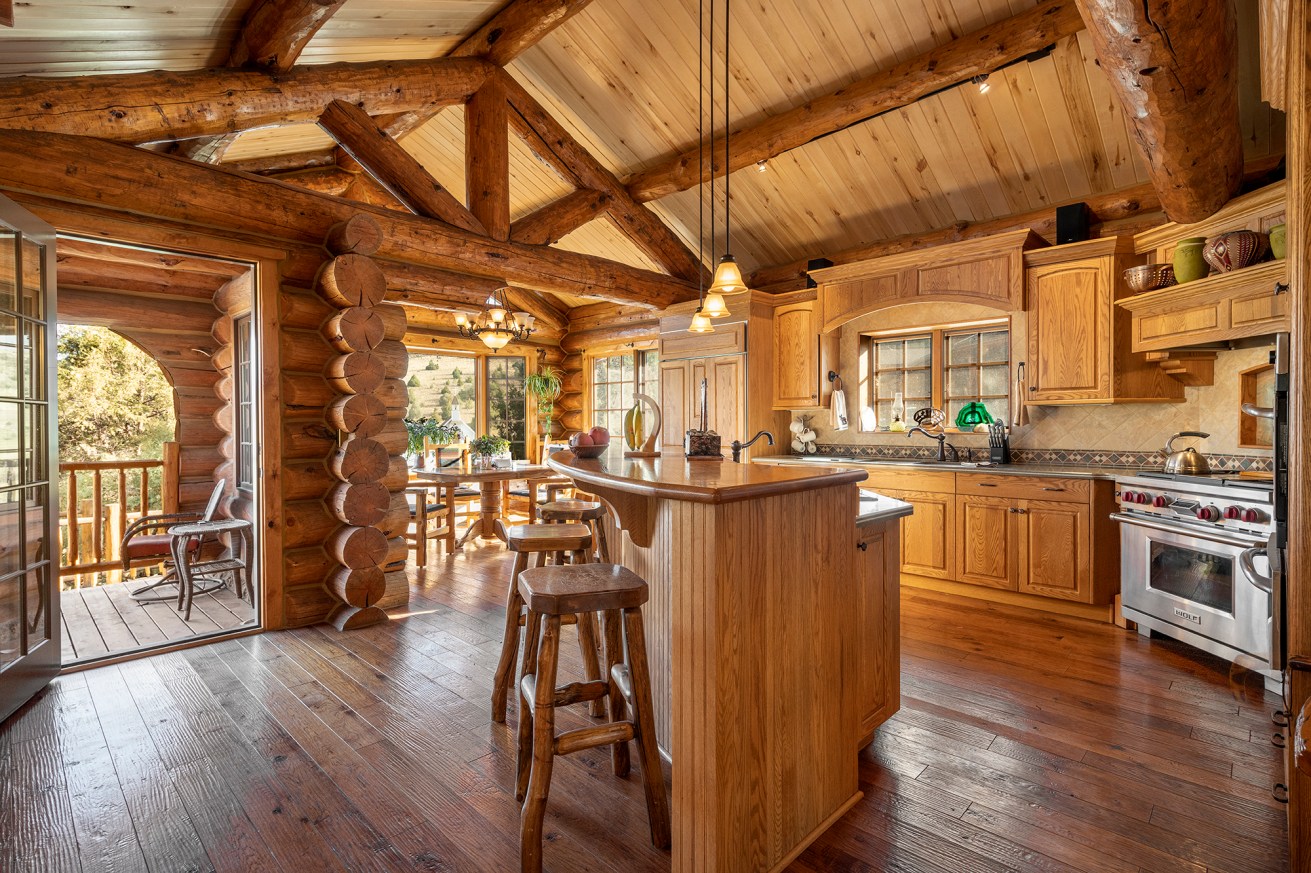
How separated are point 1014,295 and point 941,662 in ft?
8.64

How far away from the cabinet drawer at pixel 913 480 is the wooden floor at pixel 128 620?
4366 millimetres

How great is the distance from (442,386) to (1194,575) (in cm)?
782

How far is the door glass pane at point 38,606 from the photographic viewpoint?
2838 mm

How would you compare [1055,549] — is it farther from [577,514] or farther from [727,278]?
[577,514]

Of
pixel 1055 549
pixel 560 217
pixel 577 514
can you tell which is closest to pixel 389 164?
pixel 560 217

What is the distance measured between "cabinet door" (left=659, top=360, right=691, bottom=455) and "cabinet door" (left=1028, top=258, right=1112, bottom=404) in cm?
313

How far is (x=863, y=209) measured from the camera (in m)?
5.44

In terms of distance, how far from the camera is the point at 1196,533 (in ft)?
Answer: 10.8

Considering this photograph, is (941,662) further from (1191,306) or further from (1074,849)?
(1191,306)

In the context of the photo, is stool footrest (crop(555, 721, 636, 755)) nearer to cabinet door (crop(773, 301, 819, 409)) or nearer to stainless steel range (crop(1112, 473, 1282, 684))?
stainless steel range (crop(1112, 473, 1282, 684))

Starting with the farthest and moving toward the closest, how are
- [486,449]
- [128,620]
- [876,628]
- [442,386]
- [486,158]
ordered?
[442,386], [486,449], [486,158], [128,620], [876,628]

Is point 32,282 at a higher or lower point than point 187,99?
lower

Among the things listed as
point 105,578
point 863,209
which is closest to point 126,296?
point 105,578

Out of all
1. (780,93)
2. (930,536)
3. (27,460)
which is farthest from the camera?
(780,93)
